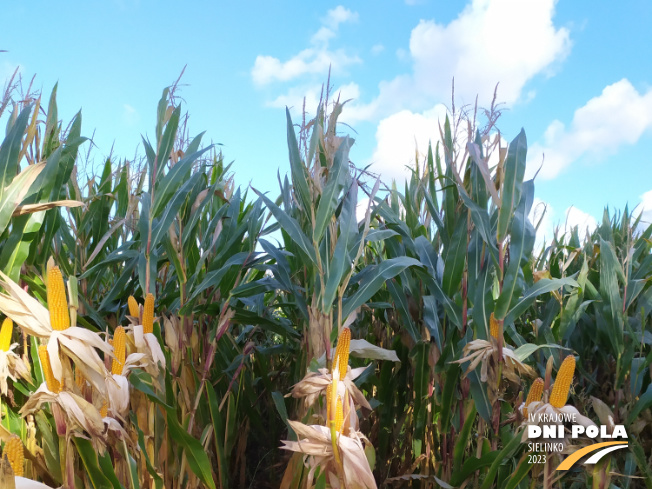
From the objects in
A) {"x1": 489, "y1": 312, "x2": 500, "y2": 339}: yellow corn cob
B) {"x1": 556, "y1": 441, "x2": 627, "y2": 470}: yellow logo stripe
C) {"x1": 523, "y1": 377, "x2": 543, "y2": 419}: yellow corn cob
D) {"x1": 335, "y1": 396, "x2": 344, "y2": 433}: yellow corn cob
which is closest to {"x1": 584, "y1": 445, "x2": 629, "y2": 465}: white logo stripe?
{"x1": 556, "y1": 441, "x2": 627, "y2": 470}: yellow logo stripe

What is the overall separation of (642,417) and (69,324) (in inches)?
123

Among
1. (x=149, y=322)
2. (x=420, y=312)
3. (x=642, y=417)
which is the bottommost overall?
(x=642, y=417)

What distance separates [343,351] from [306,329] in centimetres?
60

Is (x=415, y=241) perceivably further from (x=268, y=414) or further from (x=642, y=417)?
(x=642, y=417)

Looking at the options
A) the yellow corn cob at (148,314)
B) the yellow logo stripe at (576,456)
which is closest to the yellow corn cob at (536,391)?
the yellow logo stripe at (576,456)

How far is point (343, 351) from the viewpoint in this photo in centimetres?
158

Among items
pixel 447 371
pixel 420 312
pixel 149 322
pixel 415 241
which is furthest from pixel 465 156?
pixel 149 322

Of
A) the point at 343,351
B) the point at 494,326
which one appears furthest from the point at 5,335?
the point at 494,326

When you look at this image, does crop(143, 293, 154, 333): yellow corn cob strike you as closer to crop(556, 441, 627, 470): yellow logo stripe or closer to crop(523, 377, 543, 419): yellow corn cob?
crop(523, 377, 543, 419): yellow corn cob

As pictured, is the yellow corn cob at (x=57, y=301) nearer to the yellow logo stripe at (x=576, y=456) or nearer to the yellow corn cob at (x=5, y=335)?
the yellow corn cob at (x=5, y=335)

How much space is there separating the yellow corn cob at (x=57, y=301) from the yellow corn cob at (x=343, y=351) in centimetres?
79

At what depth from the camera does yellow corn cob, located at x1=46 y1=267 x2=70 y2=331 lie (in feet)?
3.86

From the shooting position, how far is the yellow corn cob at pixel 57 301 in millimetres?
1177

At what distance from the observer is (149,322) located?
180 centimetres
